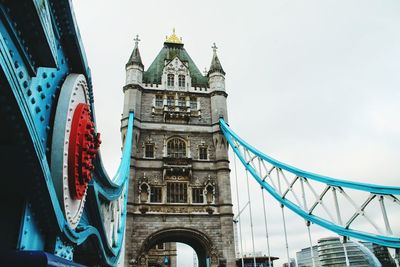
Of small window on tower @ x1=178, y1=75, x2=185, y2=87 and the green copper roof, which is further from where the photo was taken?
the green copper roof

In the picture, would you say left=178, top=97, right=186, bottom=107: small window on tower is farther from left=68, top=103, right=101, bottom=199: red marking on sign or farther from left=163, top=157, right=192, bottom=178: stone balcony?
left=68, top=103, right=101, bottom=199: red marking on sign

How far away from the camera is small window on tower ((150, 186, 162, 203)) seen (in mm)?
20016

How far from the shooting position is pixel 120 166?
45.1 feet

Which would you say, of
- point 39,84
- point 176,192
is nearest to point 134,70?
point 176,192

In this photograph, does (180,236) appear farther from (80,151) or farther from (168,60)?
(80,151)

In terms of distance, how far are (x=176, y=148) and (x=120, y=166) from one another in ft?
28.1

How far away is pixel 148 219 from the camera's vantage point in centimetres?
1920

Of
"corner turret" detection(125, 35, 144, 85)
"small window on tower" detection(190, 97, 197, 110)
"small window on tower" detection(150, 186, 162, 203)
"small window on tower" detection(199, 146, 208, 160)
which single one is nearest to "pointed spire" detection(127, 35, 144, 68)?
"corner turret" detection(125, 35, 144, 85)

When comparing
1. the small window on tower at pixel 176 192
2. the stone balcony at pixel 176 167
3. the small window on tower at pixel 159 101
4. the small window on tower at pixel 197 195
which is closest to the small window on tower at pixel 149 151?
the stone balcony at pixel 176 167

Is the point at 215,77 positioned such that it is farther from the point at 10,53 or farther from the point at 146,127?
the point at 10,53

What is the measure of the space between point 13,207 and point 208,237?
1742 centimetres

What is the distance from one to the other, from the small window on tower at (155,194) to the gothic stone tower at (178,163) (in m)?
0.03

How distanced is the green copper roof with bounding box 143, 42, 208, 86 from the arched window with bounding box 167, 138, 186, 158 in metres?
5.27

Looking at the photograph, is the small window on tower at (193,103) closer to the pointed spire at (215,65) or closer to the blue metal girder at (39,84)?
the pointed spire at (215,65)
